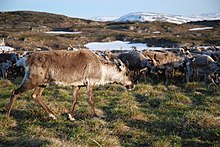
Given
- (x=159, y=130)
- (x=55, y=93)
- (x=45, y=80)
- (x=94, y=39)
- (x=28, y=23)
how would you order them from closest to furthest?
(x=159, y=130) → (x=45, y=80) → (x=55, y=93) → (x=94, y=39) → (x=28, y=23)

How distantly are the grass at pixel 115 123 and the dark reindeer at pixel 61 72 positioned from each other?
0.47 meters

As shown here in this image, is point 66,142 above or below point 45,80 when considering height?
below

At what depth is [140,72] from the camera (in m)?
15.4

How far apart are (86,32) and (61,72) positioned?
77160 mm

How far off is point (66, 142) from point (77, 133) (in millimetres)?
604

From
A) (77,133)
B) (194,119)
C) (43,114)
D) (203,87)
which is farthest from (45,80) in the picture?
(203,87)

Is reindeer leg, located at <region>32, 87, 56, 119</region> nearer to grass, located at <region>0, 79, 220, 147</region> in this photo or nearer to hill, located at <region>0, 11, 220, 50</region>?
grass, located at <region>0, 79, 220, 147</region>

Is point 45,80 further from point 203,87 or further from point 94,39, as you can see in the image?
point 94,39

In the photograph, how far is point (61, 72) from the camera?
789 cm

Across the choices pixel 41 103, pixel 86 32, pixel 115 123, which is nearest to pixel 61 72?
pixel 41 103

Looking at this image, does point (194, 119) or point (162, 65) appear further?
point (162, 65)

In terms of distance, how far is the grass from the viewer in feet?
20.7

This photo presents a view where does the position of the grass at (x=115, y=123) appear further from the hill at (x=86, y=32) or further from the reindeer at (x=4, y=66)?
the hill at (x=86, y=32)

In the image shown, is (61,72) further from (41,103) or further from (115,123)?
(115,123)
